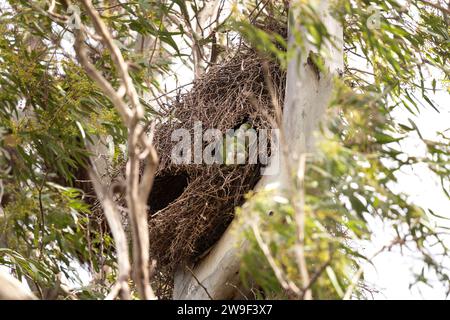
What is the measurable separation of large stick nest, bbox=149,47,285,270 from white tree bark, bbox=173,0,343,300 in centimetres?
16

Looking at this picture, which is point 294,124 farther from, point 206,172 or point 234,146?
point 206,172

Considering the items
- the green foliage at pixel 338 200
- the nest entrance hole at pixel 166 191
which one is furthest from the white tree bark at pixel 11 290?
the nest entrance hole at pixel 166 191

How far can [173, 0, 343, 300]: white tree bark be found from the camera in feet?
11.7

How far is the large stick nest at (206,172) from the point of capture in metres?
3.96

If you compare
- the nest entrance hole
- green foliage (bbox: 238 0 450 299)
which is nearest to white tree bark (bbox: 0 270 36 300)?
green foliage (bbox: 238 0 450 299)

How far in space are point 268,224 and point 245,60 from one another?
197cm

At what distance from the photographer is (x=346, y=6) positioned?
3398 millimetres

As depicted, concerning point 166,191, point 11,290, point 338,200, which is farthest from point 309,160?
point 166,191

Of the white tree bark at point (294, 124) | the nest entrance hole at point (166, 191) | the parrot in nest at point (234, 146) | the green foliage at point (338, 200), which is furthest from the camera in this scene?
the nest entrance hole at point (166, 191)

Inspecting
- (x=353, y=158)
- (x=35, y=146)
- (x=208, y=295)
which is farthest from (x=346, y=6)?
(x=35, y=146)

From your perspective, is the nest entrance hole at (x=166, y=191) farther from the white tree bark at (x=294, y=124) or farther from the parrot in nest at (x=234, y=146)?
the white tree bark at (x=294, y=124)

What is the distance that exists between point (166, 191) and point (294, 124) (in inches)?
43.7

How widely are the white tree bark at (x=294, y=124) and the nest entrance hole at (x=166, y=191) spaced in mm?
659
